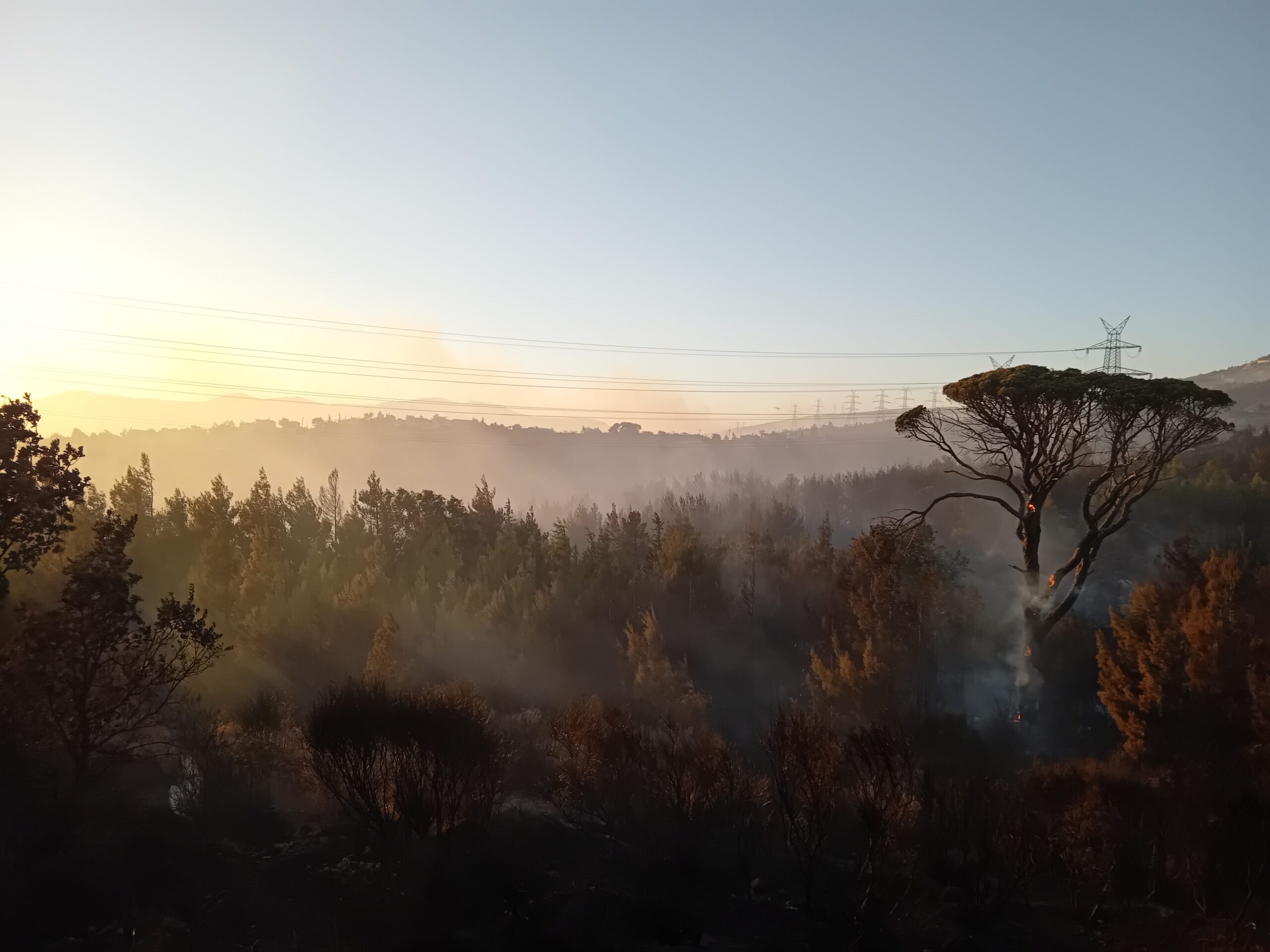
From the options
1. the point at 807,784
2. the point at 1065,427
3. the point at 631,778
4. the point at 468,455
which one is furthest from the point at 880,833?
the point at 468,455

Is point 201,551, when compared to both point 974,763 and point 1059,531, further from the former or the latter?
point 1059,531

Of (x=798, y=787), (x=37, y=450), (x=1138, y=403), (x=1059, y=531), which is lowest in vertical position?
(x=798, y=787)

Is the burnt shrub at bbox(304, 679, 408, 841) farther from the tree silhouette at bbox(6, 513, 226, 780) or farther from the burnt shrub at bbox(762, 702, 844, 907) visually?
the burnt shrub at bbox(762, 702, 844, 907)

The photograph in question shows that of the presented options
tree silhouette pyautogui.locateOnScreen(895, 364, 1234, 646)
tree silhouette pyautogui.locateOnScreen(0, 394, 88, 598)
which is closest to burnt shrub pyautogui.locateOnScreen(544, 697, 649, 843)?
tree silhouette pyautogui.locateOnScreen(895, 364, 1234, 646)

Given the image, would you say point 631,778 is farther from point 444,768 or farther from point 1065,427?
point 1065,427

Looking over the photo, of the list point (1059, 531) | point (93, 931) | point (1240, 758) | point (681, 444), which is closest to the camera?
point (93, 931)

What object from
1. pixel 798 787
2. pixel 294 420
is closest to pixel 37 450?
pixel 798 787
